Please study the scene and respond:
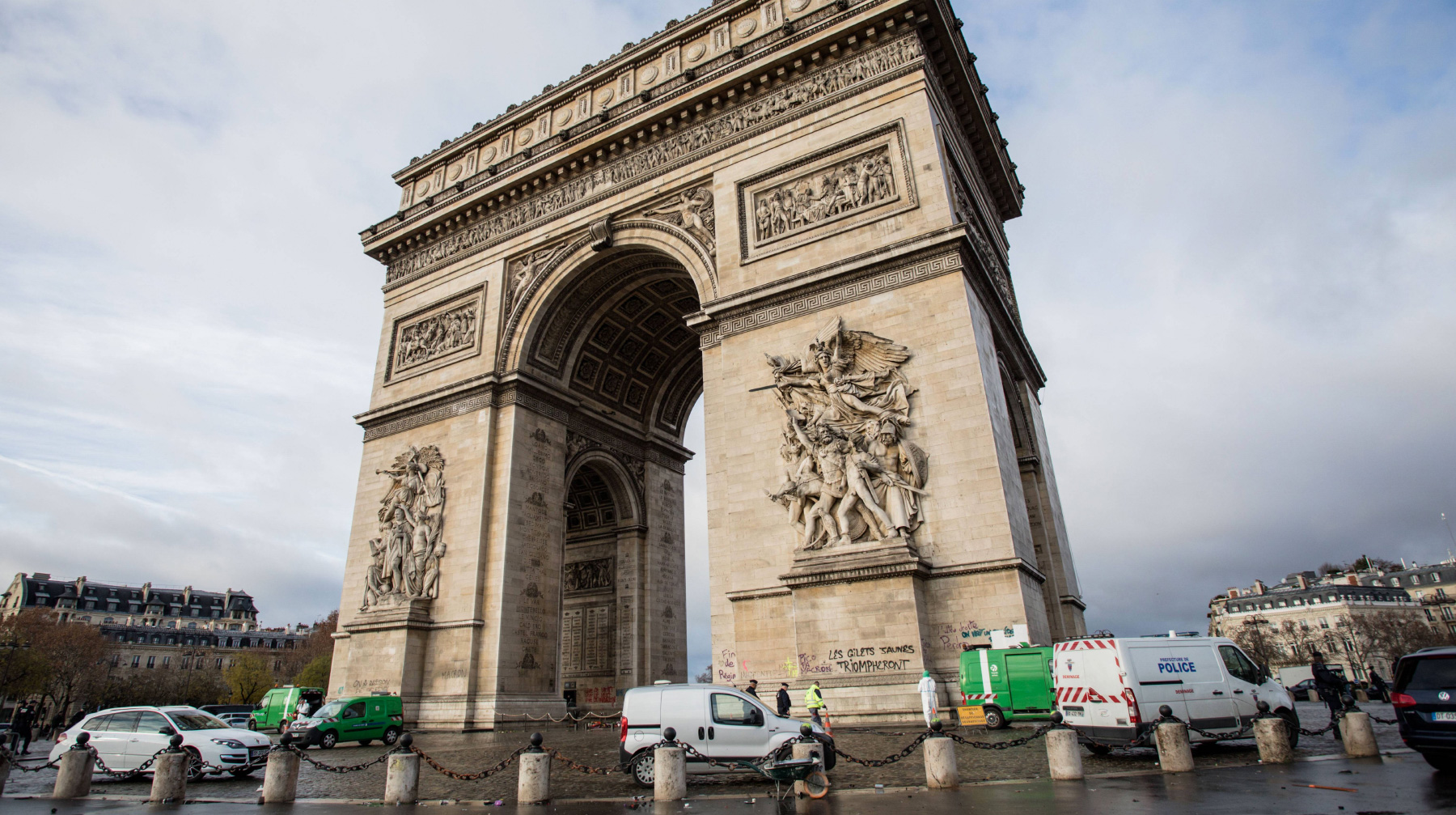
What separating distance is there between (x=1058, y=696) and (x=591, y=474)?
59.1ft

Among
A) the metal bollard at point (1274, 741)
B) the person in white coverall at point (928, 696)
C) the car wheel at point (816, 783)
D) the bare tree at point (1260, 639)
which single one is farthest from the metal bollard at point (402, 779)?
the bare tree at point (1260, 639)

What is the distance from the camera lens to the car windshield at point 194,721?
39.9 ft

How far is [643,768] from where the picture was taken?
9281 millimetres

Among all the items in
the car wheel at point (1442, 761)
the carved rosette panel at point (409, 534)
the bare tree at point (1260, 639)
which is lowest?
the car wheel at point (1442, 761)

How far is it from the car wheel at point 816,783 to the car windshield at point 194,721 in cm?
1015

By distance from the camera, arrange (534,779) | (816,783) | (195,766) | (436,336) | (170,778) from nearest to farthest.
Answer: (816,783) → (534,779) → (170,778) → (195,766) → (436,336)

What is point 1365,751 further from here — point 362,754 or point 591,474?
point 591,474

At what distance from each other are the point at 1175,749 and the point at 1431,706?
2.47 m

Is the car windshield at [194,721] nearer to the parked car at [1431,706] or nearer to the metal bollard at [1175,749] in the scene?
the metal bollard at [1175,749]

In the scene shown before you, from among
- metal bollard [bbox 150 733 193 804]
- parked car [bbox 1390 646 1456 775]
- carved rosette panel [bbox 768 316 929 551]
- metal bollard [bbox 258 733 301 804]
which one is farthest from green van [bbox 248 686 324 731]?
parked car [bbox 1390 646 1456 775]

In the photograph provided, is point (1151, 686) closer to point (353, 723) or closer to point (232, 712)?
point (353, 723)

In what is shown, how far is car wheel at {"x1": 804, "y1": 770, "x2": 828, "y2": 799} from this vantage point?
24.9 feet

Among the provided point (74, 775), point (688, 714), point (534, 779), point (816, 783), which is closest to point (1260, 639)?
point (688, 714)

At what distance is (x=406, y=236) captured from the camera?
84.1ft
